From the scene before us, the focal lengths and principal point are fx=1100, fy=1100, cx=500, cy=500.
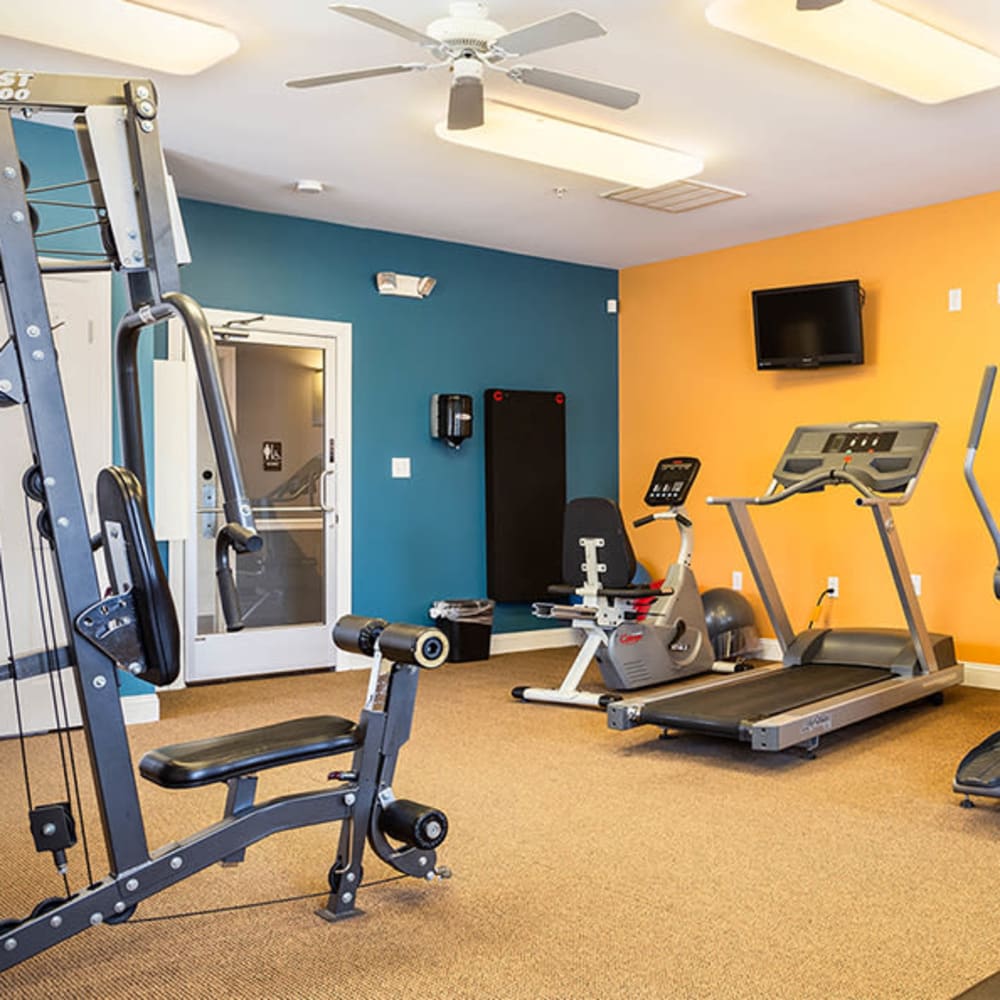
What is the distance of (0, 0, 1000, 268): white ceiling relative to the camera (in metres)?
3.75

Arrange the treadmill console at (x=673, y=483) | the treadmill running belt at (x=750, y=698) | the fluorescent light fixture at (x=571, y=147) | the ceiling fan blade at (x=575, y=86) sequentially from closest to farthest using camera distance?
the ceiling fan blade at (x=575, y=86), the treadmill running belt at (x=750, y=698), the fluorescent light fixture at (x=571, y=147), the treadmill console at (x=673, y=483)

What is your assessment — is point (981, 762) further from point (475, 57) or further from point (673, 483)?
point (475, 57)

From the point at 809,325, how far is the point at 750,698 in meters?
2.73

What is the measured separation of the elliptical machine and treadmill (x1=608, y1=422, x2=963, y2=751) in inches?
21.5

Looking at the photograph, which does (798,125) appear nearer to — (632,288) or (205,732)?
(632,288)

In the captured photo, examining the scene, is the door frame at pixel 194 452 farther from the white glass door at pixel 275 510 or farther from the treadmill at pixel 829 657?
the treadmill at pixel 829 657

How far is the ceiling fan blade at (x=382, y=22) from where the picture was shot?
307cm

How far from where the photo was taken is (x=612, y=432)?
303 inches

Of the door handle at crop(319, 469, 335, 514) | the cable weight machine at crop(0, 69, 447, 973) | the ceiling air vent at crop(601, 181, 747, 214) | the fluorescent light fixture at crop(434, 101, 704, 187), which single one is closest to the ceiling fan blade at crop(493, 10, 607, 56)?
the fluorescent light fixture at crop(434, 101, 704, 187)

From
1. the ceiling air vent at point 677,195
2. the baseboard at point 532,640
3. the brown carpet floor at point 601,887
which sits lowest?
the baseboard at point 532,640

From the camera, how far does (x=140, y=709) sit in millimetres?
4957

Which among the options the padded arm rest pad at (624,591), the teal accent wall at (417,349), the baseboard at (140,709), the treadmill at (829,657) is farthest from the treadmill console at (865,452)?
the baseboard at (140,709)

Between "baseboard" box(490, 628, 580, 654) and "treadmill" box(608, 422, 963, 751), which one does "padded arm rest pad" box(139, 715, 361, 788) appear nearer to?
"treadmill" box(608, 422, 963, 751)

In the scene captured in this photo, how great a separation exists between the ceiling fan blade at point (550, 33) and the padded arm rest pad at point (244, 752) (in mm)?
2040
